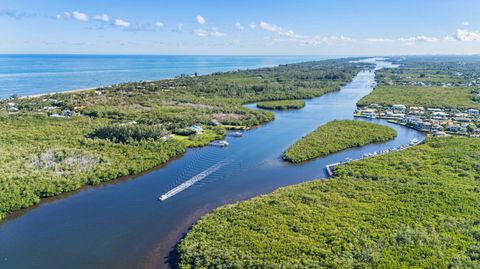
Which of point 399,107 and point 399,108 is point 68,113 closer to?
point 399,108

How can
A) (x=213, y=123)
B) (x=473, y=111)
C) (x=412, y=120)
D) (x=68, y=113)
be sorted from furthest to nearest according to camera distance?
(x=473, y=111) → (x=68, y=113) → (x=412, y=120) → (x=213, y=123)

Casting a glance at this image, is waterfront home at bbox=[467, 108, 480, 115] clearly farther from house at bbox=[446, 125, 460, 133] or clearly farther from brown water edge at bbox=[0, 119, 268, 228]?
brown water edge at bbox=[0, 119, 268, 228]

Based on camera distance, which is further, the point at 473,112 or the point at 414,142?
the point at 473,112

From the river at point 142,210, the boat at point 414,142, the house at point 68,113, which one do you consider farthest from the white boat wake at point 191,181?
the house at point 68,113

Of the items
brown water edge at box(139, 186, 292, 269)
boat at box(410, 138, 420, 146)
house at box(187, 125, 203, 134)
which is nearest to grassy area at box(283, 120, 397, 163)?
boat at box(410, 138, 420, 146)

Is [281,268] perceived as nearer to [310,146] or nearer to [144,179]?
[144,179]

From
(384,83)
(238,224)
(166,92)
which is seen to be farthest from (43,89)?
(384,83)

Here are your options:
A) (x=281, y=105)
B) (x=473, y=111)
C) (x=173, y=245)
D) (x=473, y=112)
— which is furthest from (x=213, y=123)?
(x=473, y=111)
